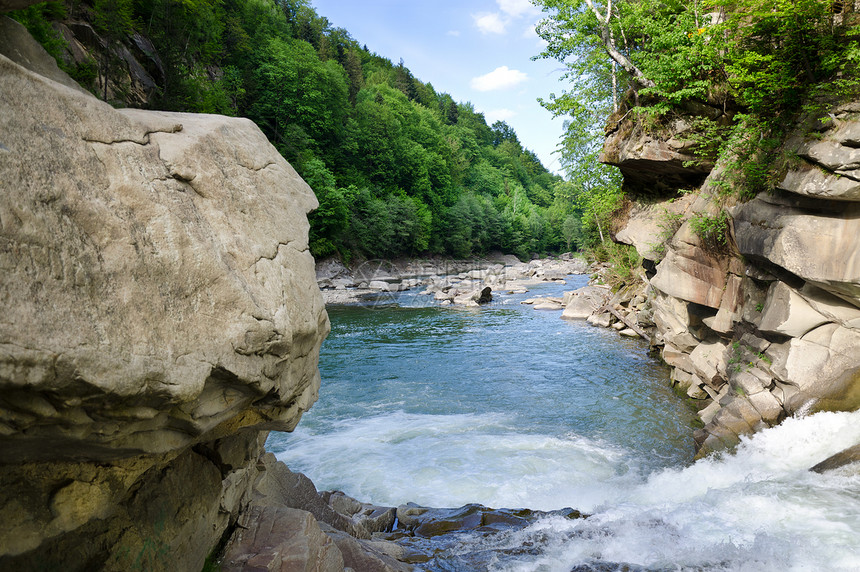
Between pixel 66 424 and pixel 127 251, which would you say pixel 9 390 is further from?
pixel 127 251

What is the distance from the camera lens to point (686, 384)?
11.9 meters

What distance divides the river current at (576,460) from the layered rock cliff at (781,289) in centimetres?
62

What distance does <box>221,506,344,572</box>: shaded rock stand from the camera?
4.08 meters

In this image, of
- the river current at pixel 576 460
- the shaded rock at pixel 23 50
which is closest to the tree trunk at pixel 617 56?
the river current at pixel 576 460

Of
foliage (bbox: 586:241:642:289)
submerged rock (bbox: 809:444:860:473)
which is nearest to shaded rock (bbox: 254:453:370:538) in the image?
submerged rock (bbox: 809:444:860:473)

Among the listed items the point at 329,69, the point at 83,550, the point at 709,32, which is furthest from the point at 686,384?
the point at 329,69

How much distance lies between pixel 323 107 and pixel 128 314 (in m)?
50.4

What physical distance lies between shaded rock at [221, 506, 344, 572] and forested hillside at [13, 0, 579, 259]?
17.1 m

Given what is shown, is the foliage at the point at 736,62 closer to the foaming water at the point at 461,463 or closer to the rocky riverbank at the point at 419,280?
the foaming water at the point at 461,463

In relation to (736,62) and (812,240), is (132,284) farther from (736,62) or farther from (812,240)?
(736,62)

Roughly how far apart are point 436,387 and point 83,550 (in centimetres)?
1125

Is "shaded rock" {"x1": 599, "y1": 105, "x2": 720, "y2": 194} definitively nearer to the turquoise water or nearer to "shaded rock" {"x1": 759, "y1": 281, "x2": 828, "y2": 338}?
"shaded rock" {"x1": 759, "y1": 281, "x2": 828, "y2": 338}

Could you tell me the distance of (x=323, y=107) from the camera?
48469mm

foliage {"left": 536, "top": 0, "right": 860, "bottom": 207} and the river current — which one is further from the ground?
foliage {"left": 536, "top": 0, "right": 860, "bottom": 207}
